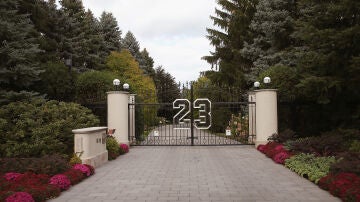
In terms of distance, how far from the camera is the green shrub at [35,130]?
11.4 meters

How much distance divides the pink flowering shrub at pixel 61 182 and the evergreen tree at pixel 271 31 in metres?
15.9

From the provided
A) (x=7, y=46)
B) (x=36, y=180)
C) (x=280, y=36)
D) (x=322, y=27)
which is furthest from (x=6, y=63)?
(x=280, y=36)

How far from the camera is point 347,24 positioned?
12.4 meters

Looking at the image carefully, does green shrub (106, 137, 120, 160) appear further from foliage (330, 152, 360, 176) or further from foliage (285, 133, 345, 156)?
foliage (330, 152, 360, 176)

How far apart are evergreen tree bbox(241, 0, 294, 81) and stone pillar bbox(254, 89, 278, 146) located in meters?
6.16

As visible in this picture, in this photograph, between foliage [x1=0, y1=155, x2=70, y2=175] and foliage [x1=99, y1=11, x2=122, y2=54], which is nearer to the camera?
foliage [x1=0, y1=155, x2=70, y2=175]

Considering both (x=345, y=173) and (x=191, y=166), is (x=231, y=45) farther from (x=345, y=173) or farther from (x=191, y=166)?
(x=345, y=173)

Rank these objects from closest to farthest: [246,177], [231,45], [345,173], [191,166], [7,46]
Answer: [345,173] < [246,177] < [191,166] < [7,46] < [231,45]

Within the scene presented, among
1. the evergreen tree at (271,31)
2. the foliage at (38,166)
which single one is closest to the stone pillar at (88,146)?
the foliage at (38,166)

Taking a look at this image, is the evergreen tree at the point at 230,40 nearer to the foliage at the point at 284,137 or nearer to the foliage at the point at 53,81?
the foliage at the point at 284,137

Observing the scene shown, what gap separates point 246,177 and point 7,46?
1020 centimetres

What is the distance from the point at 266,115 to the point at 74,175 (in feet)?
30.4

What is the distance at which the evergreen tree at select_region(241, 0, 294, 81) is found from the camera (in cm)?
2144

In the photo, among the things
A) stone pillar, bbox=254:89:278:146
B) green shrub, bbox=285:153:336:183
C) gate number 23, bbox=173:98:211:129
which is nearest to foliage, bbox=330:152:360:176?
green shrub, bbox=285:153:336:183
